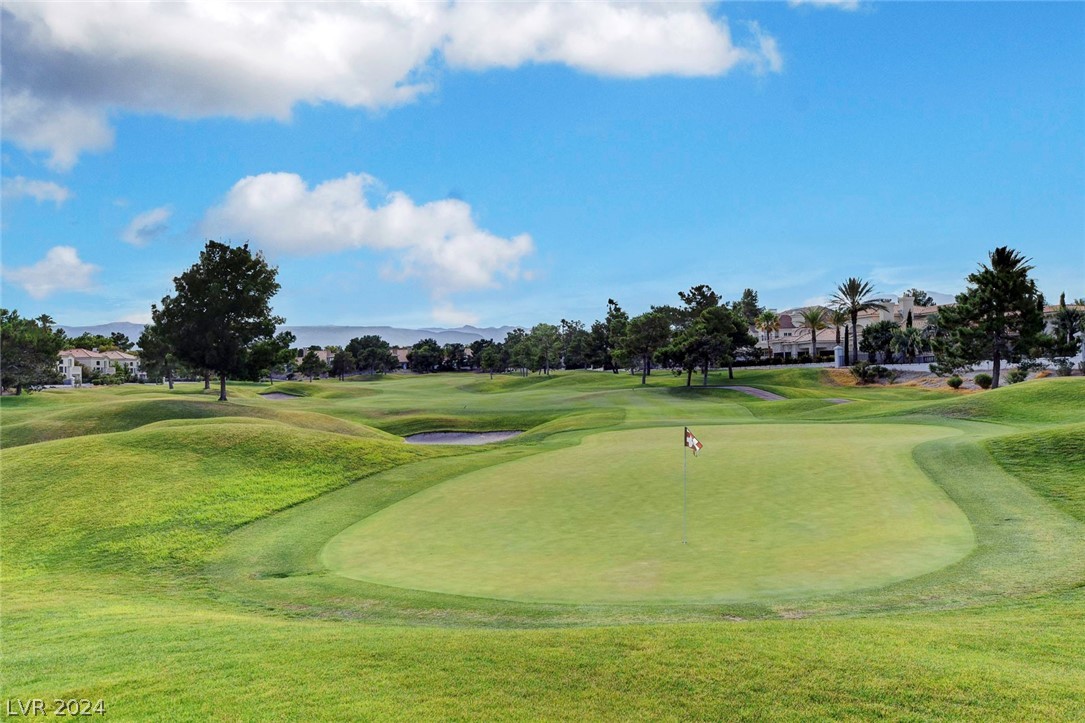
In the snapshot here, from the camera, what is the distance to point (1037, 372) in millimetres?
66062

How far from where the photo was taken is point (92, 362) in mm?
159375

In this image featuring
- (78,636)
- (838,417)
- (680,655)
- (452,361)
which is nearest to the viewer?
(680,655)

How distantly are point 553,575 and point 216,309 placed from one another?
44876 millimetres

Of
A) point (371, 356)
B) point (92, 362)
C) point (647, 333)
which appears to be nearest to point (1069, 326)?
point (647, 333)

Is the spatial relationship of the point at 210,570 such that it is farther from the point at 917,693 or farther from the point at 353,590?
the point at 917,693

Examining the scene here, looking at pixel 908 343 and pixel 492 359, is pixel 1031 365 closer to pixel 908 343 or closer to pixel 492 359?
pixel 908 343

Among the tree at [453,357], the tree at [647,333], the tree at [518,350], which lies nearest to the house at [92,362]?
the tree at [453,357]

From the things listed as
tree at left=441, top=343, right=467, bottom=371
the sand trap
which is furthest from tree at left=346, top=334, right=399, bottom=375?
the sand trap

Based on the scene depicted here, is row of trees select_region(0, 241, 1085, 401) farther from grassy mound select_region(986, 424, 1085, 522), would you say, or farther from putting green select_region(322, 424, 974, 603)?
grassy mound select_region(986, 424, 1085, 522)

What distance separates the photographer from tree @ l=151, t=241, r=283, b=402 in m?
50.6

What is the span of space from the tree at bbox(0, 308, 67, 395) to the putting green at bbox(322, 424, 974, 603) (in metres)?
62.3

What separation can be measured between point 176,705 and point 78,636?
4594 millimetres

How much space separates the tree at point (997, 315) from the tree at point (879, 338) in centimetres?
3294

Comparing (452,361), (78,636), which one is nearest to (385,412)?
(78,636)
